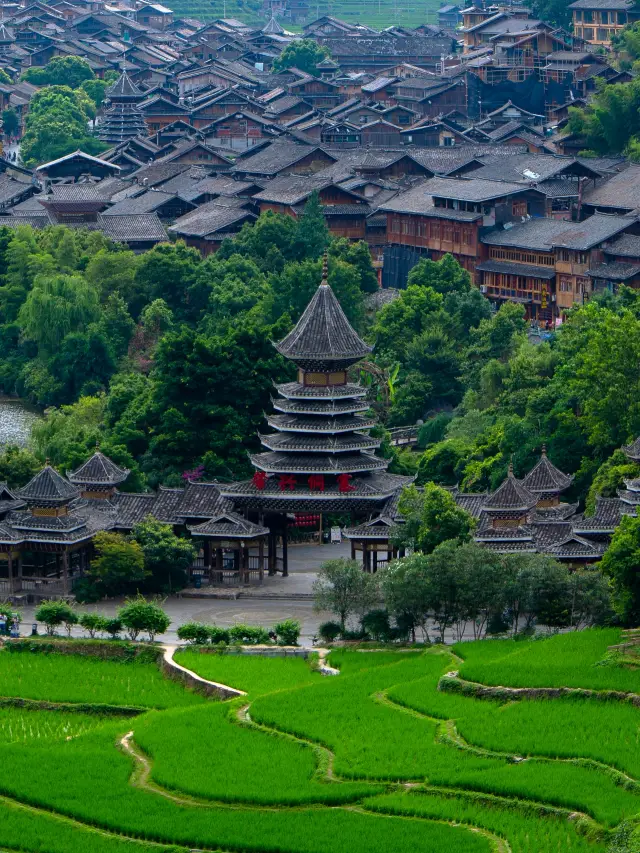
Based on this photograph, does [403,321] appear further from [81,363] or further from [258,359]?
[258,359]

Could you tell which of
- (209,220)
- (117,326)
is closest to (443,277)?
(117,326)

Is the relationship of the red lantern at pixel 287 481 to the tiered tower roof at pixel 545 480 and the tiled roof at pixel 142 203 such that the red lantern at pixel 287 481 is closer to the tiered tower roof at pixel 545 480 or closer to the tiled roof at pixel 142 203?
the tiered tower roof at pixel 545 480

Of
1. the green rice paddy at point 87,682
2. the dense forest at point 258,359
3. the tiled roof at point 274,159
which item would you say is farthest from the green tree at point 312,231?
the green rice paddy at point 87,682

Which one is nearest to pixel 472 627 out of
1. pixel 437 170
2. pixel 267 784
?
pixel 267 784

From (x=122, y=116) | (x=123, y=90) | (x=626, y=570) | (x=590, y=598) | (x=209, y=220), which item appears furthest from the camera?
(x=123, y=90)

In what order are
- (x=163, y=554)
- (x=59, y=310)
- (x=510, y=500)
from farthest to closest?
(x=59, y=310)
(x=163, y=554)
(x=510, y=500)

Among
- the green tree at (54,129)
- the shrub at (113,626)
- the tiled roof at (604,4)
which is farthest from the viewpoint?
the green tree at (54,129)

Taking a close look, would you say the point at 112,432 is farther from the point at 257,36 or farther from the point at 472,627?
the point at 257,36
